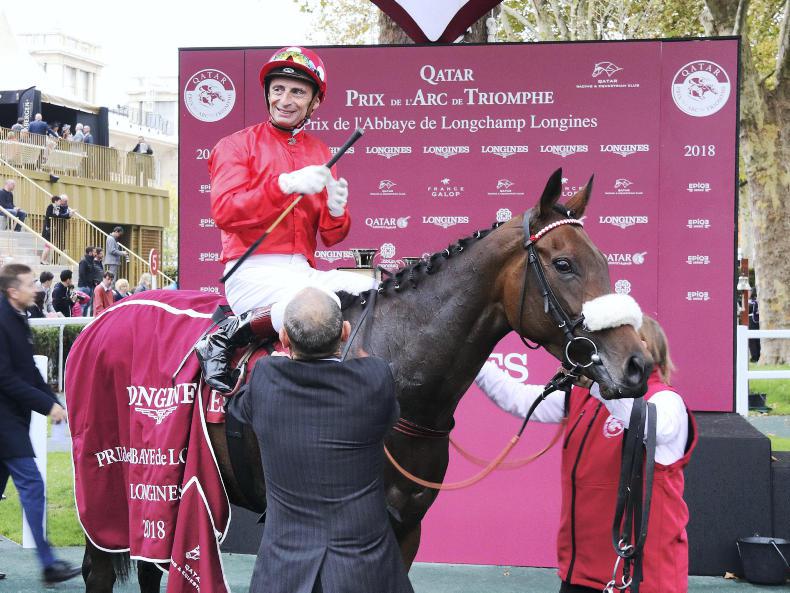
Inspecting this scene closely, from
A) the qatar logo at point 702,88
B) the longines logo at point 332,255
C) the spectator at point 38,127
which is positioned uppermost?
the spectator at point 38,127

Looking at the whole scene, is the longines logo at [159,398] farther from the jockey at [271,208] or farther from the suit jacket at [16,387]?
the suit jacket at [16,387]

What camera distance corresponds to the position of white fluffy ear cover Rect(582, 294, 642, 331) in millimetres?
3082

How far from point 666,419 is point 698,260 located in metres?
2.59

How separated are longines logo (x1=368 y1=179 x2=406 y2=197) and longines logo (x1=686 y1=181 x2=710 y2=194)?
66.0 inches

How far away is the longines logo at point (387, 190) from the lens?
5.91m

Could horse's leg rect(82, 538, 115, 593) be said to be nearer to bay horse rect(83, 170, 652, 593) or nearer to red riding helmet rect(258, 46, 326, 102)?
bay horse rect(83, 170, 652, 593)

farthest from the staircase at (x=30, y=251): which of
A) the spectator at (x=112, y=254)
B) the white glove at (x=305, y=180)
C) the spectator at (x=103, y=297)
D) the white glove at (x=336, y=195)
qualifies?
the white glove at (x=305, y=180)

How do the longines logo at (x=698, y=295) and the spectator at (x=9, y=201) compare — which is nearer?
the longines logo at (x=698, y=295)

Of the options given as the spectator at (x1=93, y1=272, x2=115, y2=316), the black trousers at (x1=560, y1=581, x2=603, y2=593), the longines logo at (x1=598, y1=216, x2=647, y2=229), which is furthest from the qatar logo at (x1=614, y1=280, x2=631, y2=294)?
the spectator at (x1=93, y1=272, x2=115, y2=316)

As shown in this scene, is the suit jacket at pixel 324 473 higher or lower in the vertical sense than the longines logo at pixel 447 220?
lower

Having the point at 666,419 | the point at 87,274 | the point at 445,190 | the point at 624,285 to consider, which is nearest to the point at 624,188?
the point at 624,285

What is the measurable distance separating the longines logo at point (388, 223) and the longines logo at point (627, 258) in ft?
4.00

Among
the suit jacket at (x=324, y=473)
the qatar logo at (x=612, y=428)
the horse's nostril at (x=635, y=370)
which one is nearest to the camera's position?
the suit jacket at (x=324, y=473)

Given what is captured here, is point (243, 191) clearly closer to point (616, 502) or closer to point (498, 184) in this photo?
point (616, 502)
